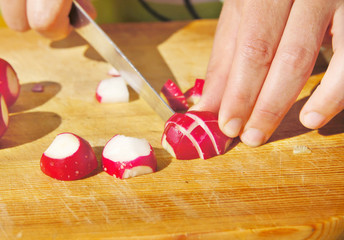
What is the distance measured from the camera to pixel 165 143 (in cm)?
132

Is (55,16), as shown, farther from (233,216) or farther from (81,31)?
(233,216)

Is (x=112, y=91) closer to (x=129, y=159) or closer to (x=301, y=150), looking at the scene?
(x=129, y=159)

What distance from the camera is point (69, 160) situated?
3.88 ft

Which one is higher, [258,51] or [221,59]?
[258,51]

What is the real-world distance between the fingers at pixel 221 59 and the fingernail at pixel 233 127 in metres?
0.14

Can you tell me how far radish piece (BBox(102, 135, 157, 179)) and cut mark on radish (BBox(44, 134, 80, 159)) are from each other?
0.31ft

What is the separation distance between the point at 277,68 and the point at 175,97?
43 cm

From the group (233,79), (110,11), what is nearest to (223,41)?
(233,79)

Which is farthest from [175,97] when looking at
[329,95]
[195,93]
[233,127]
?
[329,95]

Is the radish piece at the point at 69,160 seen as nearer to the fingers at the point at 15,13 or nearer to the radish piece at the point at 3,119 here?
the radish piece at the point at 3,119

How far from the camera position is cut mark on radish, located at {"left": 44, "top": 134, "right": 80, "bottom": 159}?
120cm

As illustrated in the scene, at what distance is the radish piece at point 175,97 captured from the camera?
153 cm

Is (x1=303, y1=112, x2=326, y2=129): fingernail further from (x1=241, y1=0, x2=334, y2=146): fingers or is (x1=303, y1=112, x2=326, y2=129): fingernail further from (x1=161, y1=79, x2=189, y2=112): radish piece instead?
(x1=161, y1=79, x2=189, y2=112): radish piece

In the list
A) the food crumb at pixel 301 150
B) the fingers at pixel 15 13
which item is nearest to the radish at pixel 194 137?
the food crumb at pixel 301 150
